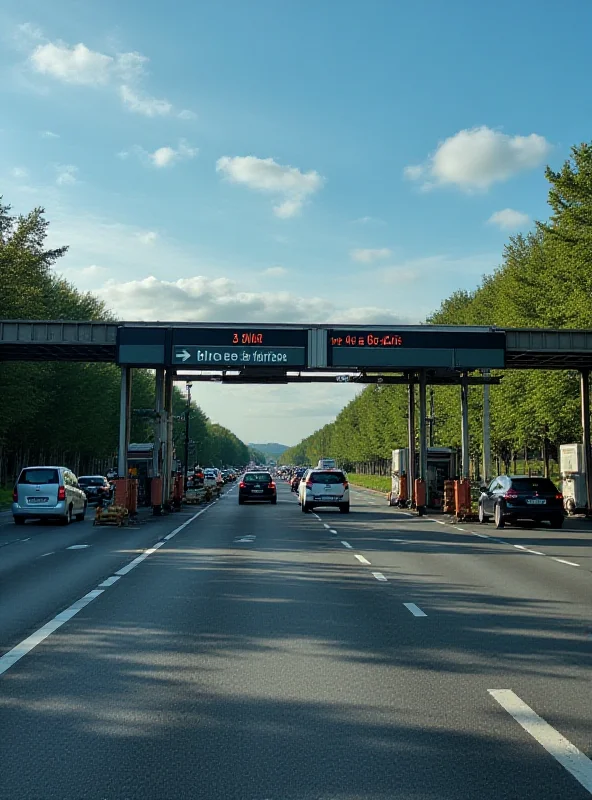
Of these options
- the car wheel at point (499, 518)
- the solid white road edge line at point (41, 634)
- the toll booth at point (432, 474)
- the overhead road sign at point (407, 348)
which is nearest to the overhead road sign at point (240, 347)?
the overhead road sign at point (407, 348)

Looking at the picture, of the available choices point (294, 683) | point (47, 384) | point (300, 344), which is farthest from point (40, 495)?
point (47, 384)

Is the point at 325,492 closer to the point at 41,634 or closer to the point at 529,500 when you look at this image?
the point at 529,500

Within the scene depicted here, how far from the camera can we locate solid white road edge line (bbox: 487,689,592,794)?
4.79 meters

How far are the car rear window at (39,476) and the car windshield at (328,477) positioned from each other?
42.3 ft

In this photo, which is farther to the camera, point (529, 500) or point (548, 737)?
point (529, 500)

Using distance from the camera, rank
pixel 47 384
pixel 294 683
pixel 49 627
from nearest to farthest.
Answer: pixel 294 683 < pixel 49 627 < pixel 47 384

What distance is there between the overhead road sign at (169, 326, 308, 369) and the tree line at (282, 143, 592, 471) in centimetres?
1333

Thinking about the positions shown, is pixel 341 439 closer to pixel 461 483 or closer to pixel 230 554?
pixel 461 483

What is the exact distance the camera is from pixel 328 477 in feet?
128

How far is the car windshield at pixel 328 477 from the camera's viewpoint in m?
38.6

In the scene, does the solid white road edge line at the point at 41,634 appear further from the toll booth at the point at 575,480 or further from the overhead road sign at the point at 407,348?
the toll booth at the point at 575,480

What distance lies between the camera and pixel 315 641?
8.55 metres

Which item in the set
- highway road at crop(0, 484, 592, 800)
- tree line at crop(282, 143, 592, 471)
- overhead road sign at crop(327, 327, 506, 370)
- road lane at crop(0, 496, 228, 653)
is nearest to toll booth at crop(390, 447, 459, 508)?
tree line at crop(282, 143, 592, 471)

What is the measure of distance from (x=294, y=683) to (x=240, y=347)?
27.4 metres
